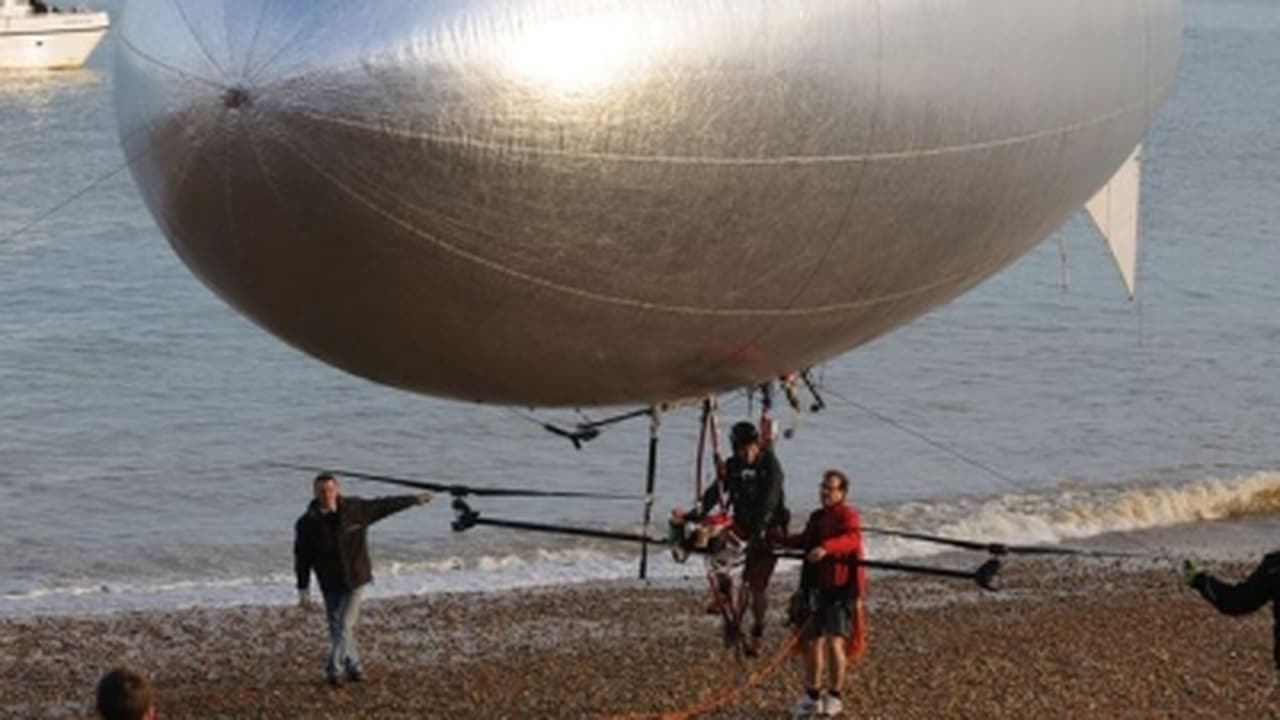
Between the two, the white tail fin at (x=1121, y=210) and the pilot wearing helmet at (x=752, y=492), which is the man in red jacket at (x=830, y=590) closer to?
the pilot wearing helmet at (x=752, y=492)

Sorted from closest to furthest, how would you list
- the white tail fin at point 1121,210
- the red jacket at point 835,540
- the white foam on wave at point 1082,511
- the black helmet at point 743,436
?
the red jacket at point 835,540 → the black helmet at point 743,436 → the white tail fin at point 1121,210 → the white foam on wave at point 1082,511

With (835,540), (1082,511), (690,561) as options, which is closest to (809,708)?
(835,540)

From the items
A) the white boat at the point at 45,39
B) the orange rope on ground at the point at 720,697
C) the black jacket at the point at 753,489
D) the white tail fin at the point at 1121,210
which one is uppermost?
the white boat at the point at 45,39

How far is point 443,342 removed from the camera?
11977 millimetres

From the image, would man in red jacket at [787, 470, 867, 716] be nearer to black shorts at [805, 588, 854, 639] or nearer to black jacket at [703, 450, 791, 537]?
black shorts at [805, 588, 854, 639]

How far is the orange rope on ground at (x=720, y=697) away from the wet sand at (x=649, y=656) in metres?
0.05

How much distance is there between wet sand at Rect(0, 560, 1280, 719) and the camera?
17.6 m

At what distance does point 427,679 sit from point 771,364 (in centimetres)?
575

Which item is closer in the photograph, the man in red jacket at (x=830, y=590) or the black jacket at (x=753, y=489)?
the man in red jacket at (x=830, y=590)

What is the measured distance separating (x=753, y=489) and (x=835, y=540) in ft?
1.98

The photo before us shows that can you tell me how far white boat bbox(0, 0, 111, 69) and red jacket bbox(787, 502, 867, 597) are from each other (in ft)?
223

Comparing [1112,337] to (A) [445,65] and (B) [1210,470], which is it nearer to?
(B) [1210,470]

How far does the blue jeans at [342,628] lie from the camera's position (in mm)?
17016

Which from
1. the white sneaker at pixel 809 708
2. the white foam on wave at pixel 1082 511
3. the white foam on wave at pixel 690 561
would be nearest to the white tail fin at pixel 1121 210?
the white sneaker at pixel 809 708
